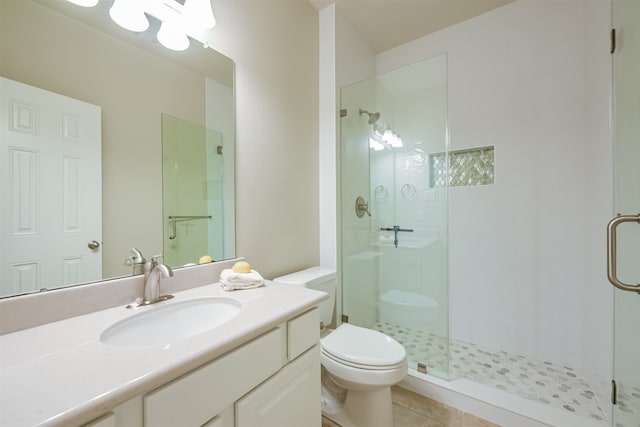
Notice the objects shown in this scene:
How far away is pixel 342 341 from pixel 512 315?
57.9 inches

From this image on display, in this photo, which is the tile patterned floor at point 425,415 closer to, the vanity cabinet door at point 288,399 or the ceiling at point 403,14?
the vanity cabinet door at point 288,399

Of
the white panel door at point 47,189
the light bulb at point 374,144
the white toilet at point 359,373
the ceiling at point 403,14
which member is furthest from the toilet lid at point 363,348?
the ceiling at point 403,14

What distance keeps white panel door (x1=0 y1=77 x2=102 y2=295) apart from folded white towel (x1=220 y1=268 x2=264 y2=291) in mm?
425

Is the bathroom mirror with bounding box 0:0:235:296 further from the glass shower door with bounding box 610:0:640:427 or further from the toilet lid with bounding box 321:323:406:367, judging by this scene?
the glass shower door with bounding box 610:0:640:427

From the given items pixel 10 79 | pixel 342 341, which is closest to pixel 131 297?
pixel 10 79

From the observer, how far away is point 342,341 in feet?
4.53

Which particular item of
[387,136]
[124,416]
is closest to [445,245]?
[387,136]

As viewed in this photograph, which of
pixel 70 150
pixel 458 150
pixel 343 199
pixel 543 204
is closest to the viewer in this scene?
pixel 70 150

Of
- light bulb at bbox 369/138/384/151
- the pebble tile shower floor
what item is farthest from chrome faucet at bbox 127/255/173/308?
light bulb at bbox 369/138/384/151

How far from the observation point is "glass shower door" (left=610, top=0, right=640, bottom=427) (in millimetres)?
1015

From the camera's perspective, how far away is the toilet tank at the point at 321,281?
4.99ft

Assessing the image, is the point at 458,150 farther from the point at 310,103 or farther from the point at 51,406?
the point at 51,406

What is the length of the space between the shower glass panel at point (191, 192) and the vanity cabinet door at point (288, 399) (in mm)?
635

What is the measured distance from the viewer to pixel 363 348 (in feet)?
4.31
